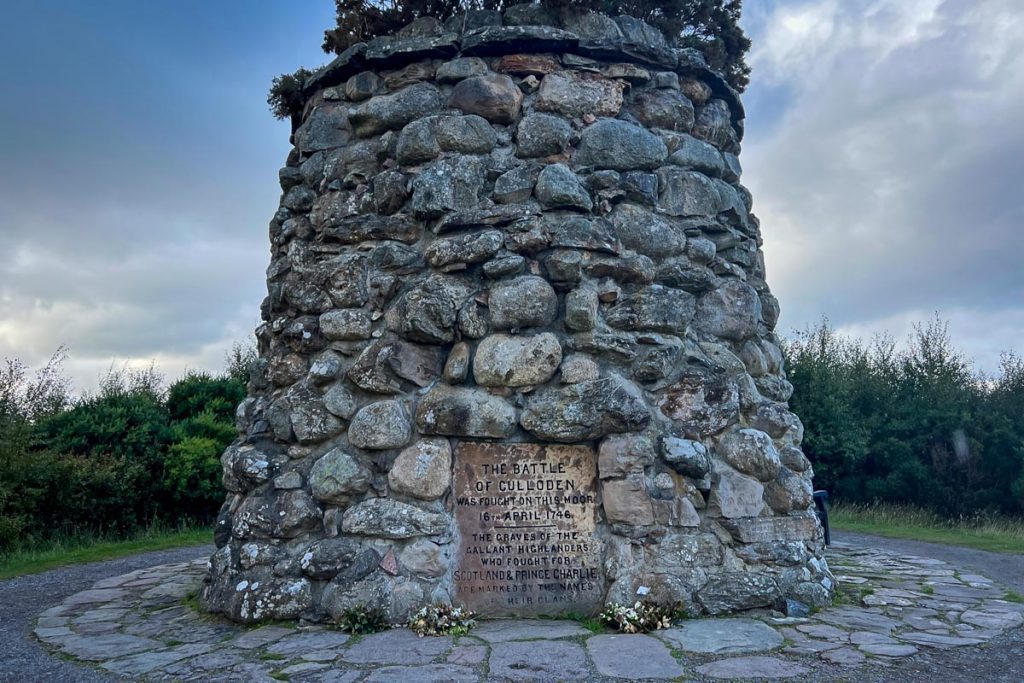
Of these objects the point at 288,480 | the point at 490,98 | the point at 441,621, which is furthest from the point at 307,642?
the point at 490,98

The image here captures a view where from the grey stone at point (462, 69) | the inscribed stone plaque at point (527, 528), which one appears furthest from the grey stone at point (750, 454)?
the grey stone at point (462, 69)

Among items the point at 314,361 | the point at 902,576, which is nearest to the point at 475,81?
the point at 314,361

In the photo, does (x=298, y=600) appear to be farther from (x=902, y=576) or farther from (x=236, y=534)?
(x=902, y=576)

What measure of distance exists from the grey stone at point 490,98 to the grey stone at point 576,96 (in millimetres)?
197

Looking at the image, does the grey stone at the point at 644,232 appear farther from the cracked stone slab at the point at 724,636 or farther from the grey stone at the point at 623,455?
the cracked stone slab at the point at 724,636

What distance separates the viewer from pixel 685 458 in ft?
15.3

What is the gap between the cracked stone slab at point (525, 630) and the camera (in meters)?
4.06

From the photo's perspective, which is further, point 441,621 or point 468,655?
point 441,621

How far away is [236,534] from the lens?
4703 mm

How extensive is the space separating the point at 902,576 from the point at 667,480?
8.88 ft

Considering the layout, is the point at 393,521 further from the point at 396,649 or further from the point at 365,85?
the point at 365,85

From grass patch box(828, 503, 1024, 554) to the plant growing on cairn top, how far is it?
5.94 meters

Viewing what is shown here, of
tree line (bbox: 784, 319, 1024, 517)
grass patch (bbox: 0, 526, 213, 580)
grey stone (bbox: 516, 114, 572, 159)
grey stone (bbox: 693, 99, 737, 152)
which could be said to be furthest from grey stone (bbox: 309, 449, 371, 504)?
tree line (bbox: 784, 319, 1024, 517)

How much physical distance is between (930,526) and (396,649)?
10.1m
